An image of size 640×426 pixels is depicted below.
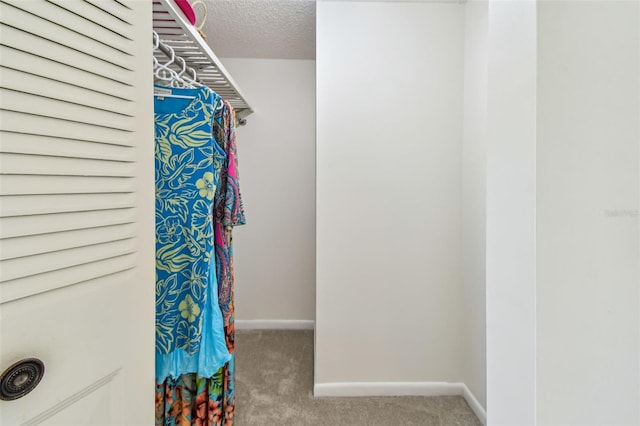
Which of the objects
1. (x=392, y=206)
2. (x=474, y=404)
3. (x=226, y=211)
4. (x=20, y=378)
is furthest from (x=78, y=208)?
(x=474, y=404)

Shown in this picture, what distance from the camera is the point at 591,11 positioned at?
0.46 metres

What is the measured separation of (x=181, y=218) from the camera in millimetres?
1008

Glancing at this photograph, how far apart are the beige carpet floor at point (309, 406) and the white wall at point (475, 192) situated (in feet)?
Result: 0.72

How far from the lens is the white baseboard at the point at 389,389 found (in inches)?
68.3

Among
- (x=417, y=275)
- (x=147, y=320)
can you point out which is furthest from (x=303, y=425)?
(x=147, y=320)

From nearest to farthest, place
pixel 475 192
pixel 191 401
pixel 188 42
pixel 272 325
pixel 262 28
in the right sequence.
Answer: pixel 191 401 < pixel 188 42 < pixel 475 192 < pixel 262 28 < pixel 272 325

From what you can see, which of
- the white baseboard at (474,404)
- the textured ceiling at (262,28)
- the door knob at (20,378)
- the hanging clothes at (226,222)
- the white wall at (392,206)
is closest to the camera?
the door knob at (20,378)

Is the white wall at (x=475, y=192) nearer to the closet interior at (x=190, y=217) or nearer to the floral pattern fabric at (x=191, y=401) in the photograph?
the closet interior at (x=190, y=217)

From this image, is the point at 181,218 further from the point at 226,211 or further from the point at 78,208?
the point at 78,208

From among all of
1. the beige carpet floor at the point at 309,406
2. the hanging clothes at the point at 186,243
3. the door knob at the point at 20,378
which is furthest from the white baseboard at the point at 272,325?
the door knob at the point at 20,378

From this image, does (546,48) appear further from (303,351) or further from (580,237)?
(303,351)

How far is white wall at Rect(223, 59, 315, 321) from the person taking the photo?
262cm

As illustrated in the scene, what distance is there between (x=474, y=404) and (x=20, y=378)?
1.98m

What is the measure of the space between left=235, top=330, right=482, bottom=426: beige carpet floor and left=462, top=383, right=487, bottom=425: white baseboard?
0.03m
